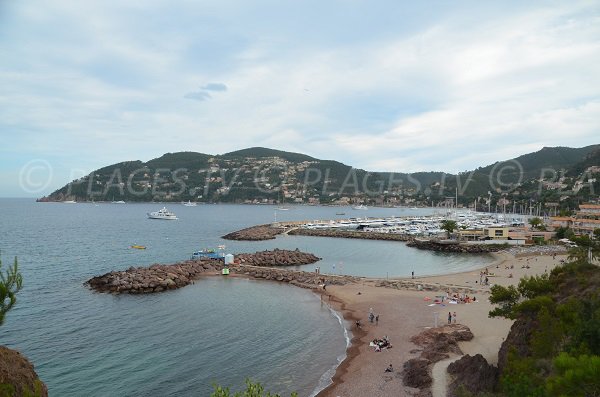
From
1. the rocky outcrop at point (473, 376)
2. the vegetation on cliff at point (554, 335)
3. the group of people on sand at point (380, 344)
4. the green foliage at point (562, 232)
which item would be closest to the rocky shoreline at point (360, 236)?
the green foliage at point (562, 232)

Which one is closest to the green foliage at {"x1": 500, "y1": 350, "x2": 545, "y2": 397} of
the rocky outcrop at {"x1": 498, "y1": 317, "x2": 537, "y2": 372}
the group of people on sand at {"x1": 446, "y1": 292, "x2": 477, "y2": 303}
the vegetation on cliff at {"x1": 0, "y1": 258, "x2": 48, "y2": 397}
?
the rocky outcrop at {"x1": 498, "y1": 317, "x2": 537, "y2": 372}

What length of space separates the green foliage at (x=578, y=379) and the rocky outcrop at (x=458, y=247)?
2374 inches

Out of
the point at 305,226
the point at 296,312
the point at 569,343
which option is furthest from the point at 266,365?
the point at 305,226

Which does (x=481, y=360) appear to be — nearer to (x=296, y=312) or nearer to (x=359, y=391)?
(x=359, y=391)

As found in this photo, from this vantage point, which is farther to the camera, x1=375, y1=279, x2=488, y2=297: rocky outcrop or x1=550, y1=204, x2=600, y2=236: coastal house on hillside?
x1=550, y1=204, x2=600, y2=236: coastal house on hillside

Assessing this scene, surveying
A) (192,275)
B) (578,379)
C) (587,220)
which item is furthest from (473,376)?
(587,220)

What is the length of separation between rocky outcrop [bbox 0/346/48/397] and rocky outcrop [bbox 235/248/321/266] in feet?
119

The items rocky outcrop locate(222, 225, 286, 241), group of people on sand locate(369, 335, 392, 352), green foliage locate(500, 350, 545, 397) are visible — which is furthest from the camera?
rocky outcrop locate(222, 225, 286, 241)

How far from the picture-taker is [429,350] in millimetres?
19922

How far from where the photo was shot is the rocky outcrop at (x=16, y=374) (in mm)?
10697

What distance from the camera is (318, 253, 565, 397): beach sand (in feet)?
56.8

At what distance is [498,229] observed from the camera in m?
68.8

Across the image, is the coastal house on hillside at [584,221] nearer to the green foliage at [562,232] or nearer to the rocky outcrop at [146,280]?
the green foliage at [562,232]

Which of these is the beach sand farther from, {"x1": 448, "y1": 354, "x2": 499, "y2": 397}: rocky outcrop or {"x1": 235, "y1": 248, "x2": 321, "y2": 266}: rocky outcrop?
{"x1": 235, "y1": 248, "x2": 321, "y2": 266}: rocky outcrop
